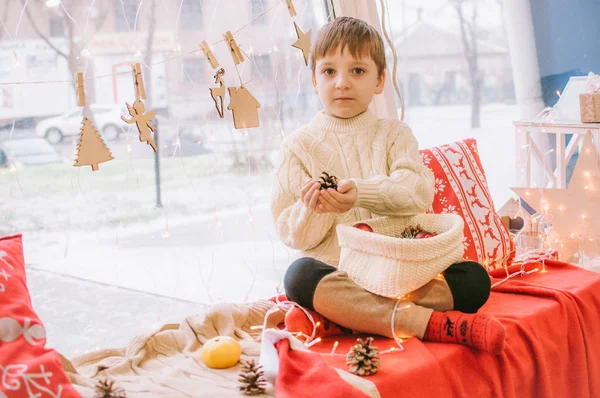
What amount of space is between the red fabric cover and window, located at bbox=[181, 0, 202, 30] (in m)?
0.94

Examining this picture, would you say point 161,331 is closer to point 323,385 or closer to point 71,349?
point 71,349

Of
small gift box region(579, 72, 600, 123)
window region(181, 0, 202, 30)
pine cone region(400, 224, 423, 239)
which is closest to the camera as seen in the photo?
pine cone region(400, 224, 423, 239)

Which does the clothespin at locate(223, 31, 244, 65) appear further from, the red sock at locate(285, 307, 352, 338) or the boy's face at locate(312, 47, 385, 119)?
the red sock at locate(285, 307, 352, 338)

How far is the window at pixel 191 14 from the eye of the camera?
1939mm

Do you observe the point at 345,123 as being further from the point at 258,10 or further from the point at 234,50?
the point at 258,10

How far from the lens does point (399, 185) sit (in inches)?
66.9

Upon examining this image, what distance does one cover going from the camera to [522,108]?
113 inches

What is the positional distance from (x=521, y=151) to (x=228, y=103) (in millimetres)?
1102

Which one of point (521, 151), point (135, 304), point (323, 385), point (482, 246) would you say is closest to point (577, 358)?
point (482, 246)

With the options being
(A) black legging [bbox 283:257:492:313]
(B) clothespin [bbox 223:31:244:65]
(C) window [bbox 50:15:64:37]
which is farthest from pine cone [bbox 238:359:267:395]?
(C) window [bbox 50:15:64:37]

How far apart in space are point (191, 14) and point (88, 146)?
55 cm

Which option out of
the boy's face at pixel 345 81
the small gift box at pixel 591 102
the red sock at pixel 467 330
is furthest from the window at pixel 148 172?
the small gift box at pixel 591 102

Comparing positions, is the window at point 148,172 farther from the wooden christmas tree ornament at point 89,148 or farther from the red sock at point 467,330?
the red sock at point 467,330

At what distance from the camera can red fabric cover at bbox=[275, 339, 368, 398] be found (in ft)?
4.25
